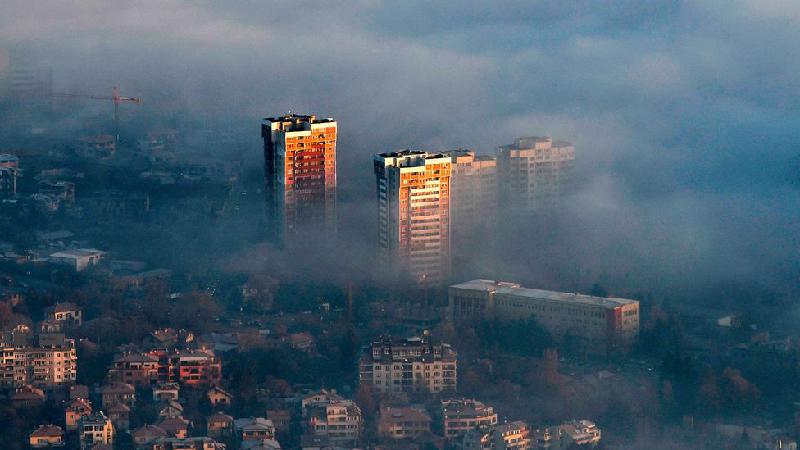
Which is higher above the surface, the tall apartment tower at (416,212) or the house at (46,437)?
the tall apartment tower at (416,212)

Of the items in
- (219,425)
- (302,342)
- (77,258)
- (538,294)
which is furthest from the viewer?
(77,258)

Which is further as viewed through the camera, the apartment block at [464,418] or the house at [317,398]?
the house at [317,398]

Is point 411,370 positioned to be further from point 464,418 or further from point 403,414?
point 464,418

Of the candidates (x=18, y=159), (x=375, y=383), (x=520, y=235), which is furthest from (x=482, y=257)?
(x=18, y=159)

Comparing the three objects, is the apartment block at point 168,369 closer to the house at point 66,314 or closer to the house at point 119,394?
the house at point 119,394

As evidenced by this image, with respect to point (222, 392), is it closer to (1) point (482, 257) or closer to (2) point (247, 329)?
(2) point (247, 329)

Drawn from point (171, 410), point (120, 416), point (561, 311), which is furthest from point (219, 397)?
point (561, 311)

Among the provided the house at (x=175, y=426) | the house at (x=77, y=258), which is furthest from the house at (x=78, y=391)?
the house at (x=77, y=258)
